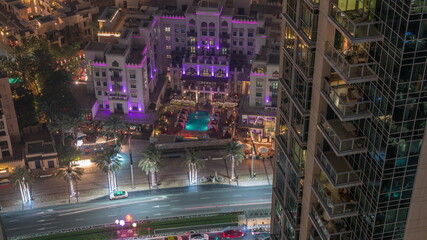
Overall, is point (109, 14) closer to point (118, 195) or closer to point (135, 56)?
point (135, 56)

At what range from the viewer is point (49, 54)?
181 meters

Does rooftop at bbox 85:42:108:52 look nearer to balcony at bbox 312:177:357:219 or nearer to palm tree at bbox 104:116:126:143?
palm tree at bbox 104:116:126:143

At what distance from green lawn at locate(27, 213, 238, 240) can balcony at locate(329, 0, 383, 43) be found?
95.7 metres

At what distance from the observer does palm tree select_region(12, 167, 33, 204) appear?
136 meters

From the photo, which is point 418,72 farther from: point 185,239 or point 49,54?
point 49,54

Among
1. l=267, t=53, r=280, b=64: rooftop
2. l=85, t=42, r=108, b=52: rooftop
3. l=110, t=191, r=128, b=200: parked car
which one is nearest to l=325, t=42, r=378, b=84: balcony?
l=110, t=191, r=128, b=200: parked car

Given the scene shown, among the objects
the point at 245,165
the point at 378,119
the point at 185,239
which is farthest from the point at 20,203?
the point at 378,119

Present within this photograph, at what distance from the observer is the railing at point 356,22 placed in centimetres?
4072

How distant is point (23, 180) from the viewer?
136m

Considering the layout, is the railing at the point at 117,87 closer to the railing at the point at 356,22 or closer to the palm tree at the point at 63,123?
the palm tree at the point at 63,123

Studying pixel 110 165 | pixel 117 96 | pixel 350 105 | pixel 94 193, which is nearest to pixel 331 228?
pixel 350 105

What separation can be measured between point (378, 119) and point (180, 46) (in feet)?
468

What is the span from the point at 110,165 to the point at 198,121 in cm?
3500

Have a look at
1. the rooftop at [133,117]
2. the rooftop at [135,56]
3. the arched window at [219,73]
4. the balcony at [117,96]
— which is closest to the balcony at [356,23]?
the rooftop at [135,56]
